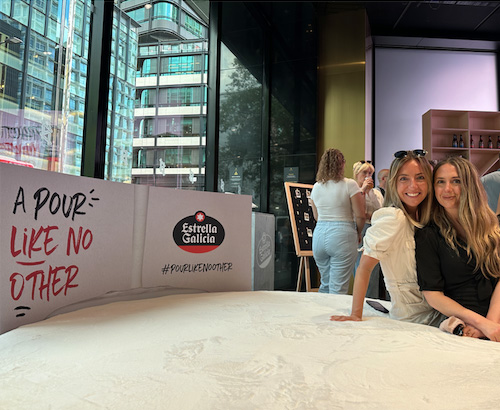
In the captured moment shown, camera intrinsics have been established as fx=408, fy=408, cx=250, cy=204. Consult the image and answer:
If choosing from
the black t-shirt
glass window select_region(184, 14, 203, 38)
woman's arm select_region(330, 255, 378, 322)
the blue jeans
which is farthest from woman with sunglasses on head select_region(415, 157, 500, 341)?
glass window select_region(184, 14, 203, 38)

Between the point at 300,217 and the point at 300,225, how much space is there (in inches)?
3.3

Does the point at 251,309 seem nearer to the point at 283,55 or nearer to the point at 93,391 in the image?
the point at 93,391

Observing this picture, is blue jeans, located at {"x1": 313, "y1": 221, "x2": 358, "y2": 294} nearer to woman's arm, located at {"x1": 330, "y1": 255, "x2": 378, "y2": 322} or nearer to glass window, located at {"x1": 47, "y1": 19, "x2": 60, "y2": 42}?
woman's arm, located at {"x1": 330, "y1": 255, "x2": 378, "y2": 322}

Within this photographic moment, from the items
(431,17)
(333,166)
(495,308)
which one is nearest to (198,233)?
(495,308)

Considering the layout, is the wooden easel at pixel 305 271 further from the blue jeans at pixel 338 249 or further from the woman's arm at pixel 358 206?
the woman's arm at pixel 358 206

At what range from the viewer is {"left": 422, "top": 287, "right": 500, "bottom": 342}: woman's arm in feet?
3.54

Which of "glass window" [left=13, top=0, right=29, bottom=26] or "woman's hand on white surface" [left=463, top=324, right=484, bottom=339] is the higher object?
"glass window" [left=13, top=0, right=29, bottom=26]

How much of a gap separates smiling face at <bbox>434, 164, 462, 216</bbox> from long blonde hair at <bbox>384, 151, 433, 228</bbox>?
0.13ft

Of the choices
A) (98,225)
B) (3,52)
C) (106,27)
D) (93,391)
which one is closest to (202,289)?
(98,225)

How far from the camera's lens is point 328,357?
2.71 feet

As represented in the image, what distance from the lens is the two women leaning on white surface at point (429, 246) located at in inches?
49.3

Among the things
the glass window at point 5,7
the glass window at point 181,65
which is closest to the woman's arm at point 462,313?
the glass window at point 5,7

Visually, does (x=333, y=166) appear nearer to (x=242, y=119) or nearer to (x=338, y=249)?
(x=338, y=249)

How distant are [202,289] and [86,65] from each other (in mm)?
1539
